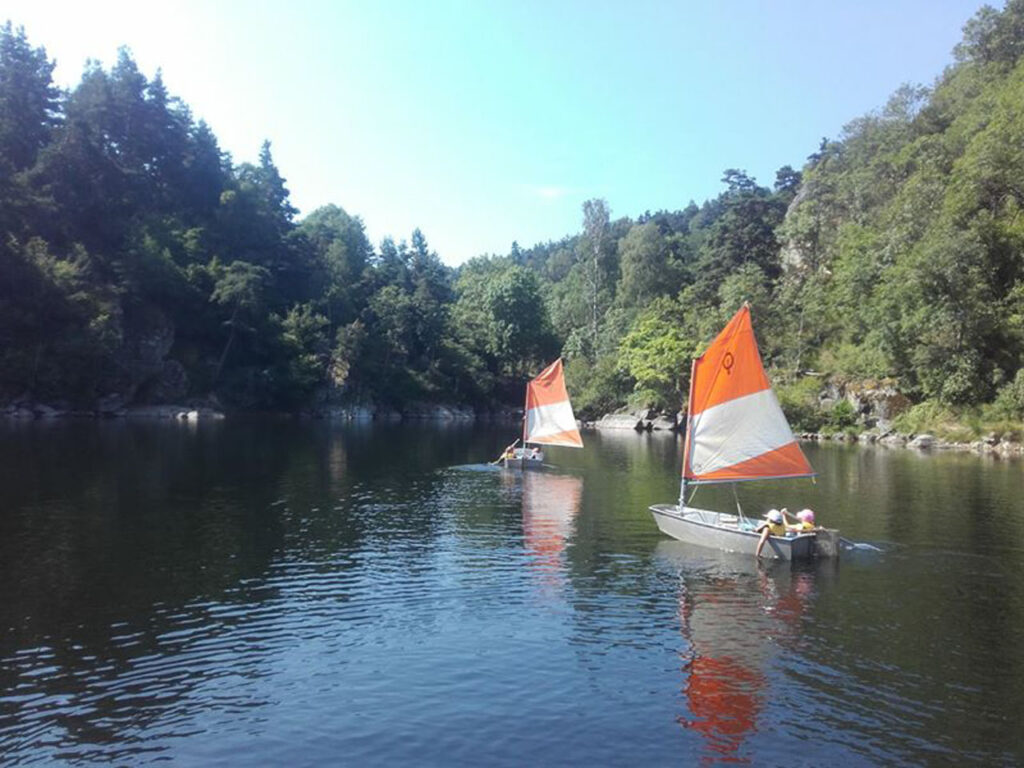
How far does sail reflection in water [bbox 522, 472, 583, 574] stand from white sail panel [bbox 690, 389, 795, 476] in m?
5.82

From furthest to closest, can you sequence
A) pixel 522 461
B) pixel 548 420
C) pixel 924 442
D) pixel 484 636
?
pixel 924 442
pixel 548 420
pixel 522 461
pixel 484 636

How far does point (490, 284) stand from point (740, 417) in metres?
113

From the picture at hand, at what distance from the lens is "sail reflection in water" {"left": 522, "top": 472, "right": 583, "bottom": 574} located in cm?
2505

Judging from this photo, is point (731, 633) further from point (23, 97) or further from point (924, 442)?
point (23, 97)

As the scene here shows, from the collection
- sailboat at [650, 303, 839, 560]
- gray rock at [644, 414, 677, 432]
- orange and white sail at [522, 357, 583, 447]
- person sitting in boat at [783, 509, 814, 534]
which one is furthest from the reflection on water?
gray rock at [644, 414, 677, 432]

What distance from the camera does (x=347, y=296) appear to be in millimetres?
125625

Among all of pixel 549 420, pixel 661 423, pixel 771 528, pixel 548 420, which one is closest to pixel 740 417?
pixel 771 528

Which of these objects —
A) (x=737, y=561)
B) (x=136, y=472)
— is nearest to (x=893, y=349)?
(x=737, y=561)

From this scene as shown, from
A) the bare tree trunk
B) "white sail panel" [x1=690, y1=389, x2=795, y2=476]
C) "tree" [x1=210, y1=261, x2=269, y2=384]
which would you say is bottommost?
Result: "white sail panel" [x1=690, y1=389, x2=795, y2=476]

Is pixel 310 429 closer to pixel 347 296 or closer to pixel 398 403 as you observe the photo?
pixel 398 403

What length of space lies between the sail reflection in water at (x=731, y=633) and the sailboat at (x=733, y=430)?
1.03 m

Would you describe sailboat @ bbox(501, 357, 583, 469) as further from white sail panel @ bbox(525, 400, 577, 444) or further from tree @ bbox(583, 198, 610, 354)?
tree @ bbox(583, 198, 610, 354)

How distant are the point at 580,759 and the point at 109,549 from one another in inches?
722

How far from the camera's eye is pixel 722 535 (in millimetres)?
25203
